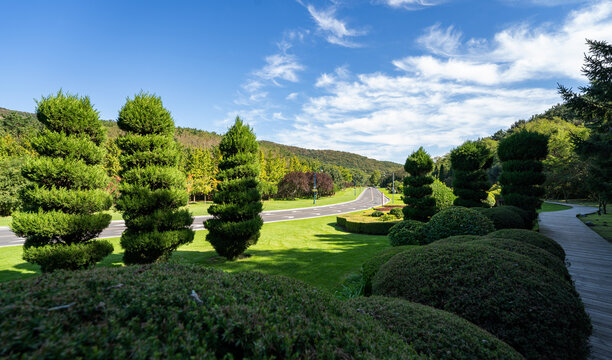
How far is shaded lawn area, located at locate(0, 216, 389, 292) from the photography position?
8438 mm

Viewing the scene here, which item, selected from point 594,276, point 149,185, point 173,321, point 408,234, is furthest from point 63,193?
point 594,276

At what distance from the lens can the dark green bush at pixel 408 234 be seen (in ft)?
29.5

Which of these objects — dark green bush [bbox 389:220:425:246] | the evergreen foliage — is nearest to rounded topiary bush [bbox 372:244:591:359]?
dark green bush [bbox 389:220:425:246]

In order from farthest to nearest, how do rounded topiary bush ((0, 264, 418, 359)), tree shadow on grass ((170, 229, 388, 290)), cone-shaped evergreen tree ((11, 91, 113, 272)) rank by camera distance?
tree shadow on grass ((170, 229, 388, 290)) < cone-shaped evergreen tree ((11, 91, 113, 272)) < rounded topiary bush ((0, 264, 418, 359))

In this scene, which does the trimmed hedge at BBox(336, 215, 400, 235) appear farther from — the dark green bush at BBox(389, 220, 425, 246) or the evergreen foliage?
the evergreen foliage

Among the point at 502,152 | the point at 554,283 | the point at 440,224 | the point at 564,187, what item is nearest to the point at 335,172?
the point at 564,187

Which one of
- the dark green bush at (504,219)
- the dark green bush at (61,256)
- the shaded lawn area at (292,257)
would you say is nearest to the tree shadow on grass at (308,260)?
the shaded lawn area at (292,257)

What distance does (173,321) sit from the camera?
1.41m

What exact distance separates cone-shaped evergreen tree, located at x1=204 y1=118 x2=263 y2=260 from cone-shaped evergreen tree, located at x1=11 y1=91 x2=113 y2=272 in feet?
12.3

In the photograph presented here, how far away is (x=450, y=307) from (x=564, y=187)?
54.7 meters

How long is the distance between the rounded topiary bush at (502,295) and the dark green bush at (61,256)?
8937mm

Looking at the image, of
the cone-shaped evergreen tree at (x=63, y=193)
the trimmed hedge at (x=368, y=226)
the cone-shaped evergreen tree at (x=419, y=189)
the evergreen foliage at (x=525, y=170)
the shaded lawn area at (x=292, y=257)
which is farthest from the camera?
the trimmed hedge at (x=368, y=226)

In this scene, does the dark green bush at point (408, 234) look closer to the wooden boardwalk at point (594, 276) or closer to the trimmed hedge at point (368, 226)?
the wooden boardwalk at point (594, 276)

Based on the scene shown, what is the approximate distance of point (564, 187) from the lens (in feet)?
129
